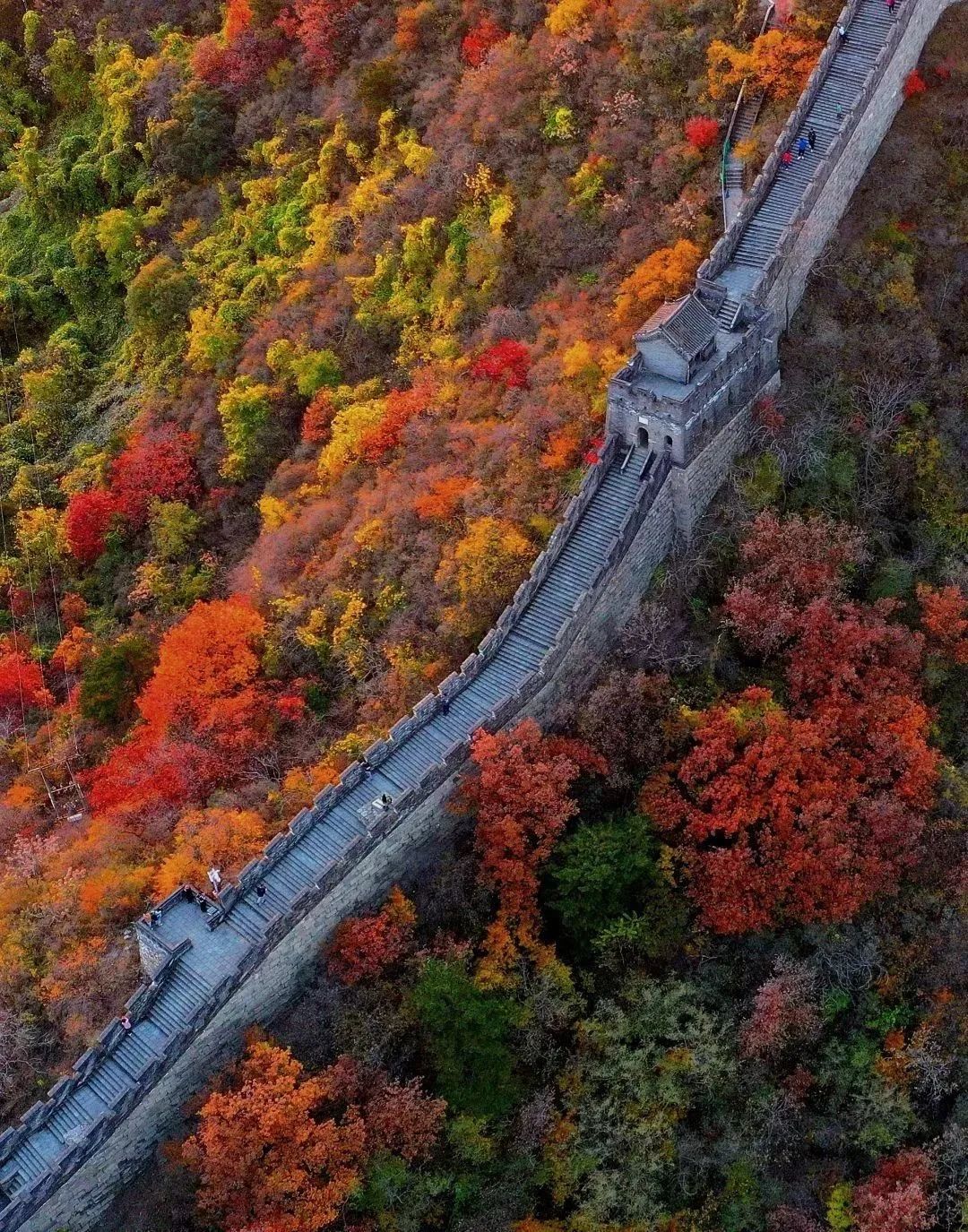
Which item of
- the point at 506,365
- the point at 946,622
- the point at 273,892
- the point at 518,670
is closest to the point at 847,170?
the point at 506,365

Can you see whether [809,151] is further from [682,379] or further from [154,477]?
[154,477]

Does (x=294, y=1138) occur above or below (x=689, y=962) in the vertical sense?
above

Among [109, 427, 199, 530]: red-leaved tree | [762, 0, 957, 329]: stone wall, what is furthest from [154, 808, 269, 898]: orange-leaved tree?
[762, 0, 957, 329]: stone wall

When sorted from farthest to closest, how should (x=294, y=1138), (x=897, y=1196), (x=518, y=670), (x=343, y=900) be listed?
(x=518, y=670) < (x=343, y=900) < (x=897, y=1196) < (x=294, y=1138)

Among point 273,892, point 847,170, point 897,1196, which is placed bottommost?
point 897,1196

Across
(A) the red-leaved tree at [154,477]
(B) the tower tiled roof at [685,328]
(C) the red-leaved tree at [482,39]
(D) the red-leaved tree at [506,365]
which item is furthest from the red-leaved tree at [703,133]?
(A) the red-leaved tree at [154,477]

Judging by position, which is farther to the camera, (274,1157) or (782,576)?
(782,576)

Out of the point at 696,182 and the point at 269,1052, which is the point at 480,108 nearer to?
the point at 696,182
